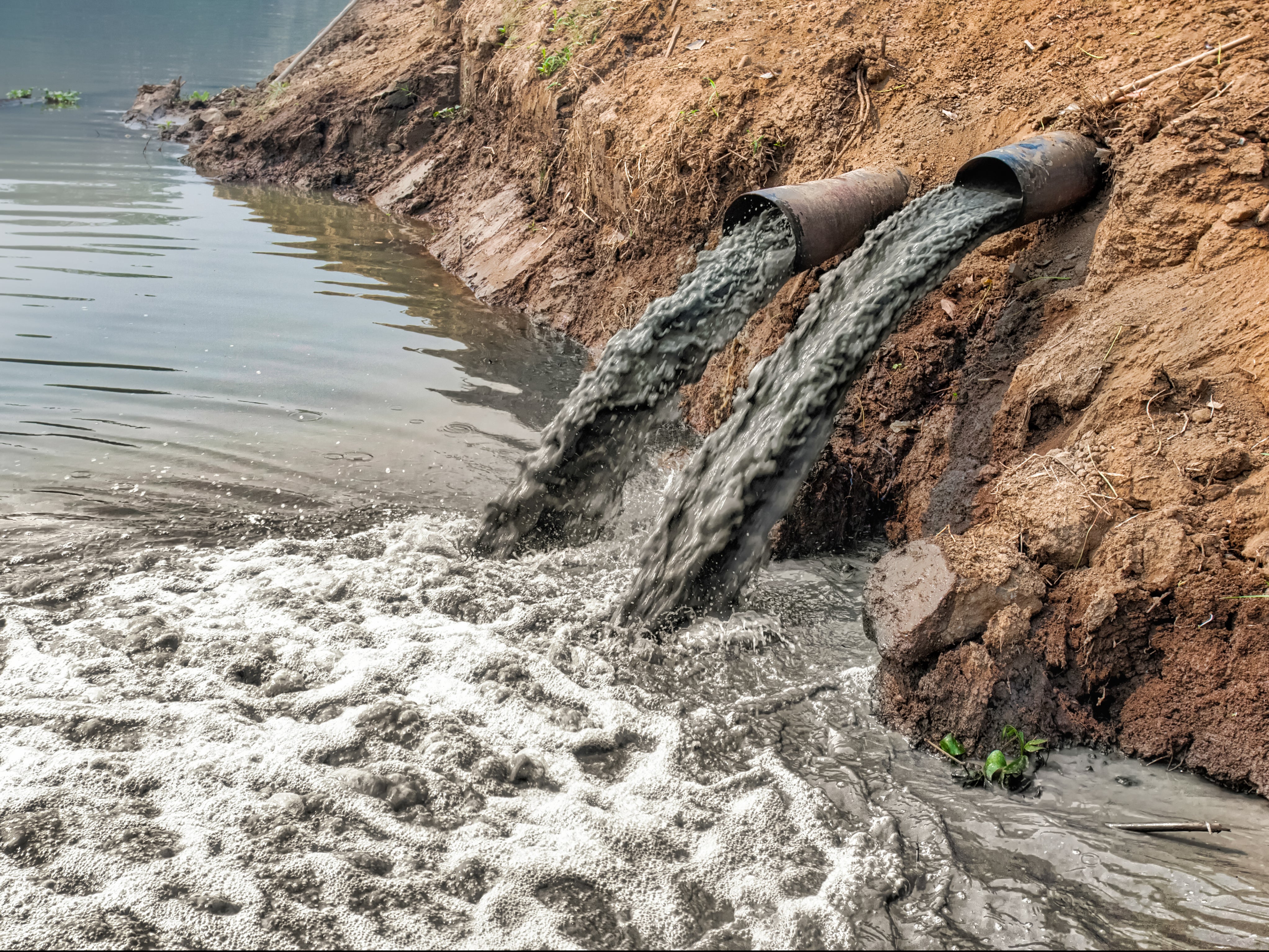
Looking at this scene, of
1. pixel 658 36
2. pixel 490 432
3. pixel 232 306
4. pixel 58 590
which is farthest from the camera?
pixel 658 36

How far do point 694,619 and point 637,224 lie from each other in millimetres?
3732

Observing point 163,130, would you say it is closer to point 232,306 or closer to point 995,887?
point 232,306

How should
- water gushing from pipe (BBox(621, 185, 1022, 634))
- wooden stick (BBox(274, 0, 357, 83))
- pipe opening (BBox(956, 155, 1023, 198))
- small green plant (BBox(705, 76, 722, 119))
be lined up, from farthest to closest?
wooden stick (BBox(274, 0, 357, 83))
small green plant (BBox(705, 76, 722, 119))
pipe opening (BBox(956, 155, 1023, 198))
water gushing from pipe (BBox(621, 185, 1022, 634))

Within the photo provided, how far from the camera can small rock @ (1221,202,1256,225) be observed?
11.5ft

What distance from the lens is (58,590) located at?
3.68m

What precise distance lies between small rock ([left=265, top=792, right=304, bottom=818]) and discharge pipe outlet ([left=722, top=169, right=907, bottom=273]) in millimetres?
3078

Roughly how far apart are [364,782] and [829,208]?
322 centimetres

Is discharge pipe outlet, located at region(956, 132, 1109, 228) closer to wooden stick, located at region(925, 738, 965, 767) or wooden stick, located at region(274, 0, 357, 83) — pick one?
wooden stick, located at region(925, 738, 965, 767)

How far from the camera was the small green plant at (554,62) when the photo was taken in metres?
8.48

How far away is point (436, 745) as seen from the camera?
9.83 feet

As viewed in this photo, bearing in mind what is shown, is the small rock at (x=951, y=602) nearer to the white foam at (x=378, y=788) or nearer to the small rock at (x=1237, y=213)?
the white foam at (x=378, y=788)

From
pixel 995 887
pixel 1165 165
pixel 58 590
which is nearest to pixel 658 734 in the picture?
pixel 995 887

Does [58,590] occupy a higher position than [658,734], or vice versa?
[658,734]

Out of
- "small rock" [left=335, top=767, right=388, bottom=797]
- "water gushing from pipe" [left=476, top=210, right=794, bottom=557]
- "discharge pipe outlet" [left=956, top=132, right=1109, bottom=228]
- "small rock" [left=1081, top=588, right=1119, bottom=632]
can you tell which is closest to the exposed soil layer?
"small rock" [left=1081, top=588, right=1119, bottom=632]
